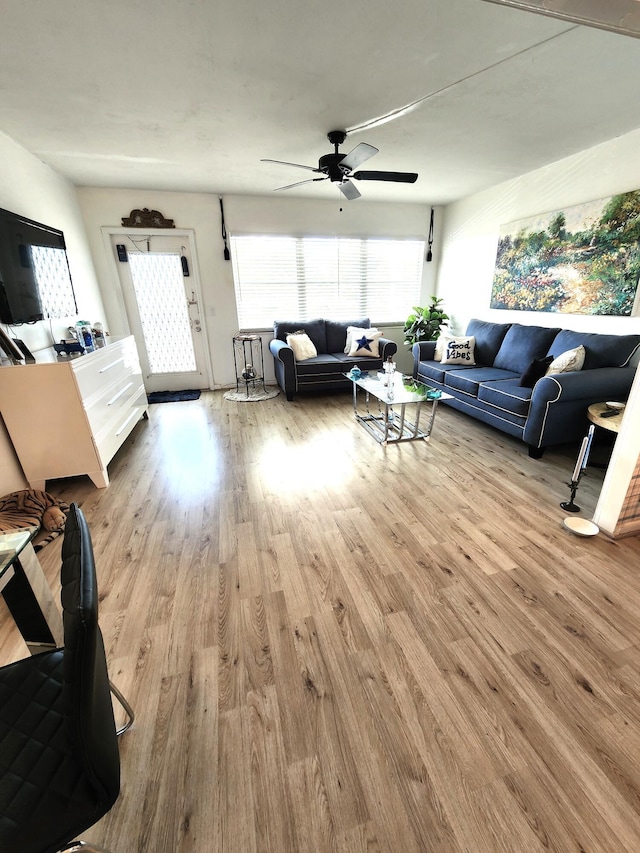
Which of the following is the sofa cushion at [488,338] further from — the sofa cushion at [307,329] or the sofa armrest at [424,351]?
the sofa cushion at [307,329]

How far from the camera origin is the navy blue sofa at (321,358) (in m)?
4.36

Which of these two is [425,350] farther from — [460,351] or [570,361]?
[570,361]

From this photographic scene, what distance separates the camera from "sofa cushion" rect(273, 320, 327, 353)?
4.77 m

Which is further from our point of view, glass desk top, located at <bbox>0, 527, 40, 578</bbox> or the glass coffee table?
the glass coffee table

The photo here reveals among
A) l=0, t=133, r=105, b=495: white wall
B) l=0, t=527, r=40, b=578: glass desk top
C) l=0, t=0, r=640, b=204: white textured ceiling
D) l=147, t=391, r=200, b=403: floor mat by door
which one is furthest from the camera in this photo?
l=147, t=391, r=200, b=403: floor mat by door

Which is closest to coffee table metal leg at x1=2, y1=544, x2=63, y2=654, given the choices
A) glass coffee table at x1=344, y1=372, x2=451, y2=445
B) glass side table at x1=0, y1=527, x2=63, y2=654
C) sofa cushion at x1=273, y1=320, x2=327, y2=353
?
glass side table at x1=0, y1=527, x2=63, y2=654

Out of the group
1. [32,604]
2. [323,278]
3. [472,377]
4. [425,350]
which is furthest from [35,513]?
[323,278]

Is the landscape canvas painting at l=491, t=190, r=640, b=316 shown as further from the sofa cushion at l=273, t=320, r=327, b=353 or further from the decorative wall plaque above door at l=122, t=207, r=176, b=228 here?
the decorative wall plaque above door at l=122, t=207, r=176, b=228

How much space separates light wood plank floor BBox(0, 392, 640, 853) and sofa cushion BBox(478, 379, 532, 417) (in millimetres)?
659

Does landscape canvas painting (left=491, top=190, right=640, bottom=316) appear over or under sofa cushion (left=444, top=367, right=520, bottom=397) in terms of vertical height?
over

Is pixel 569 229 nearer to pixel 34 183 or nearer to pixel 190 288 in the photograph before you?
pixel 190 288

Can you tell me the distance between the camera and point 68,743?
640 millimetres

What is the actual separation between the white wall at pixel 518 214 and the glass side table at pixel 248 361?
2.92 metres

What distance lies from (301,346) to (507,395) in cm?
252
